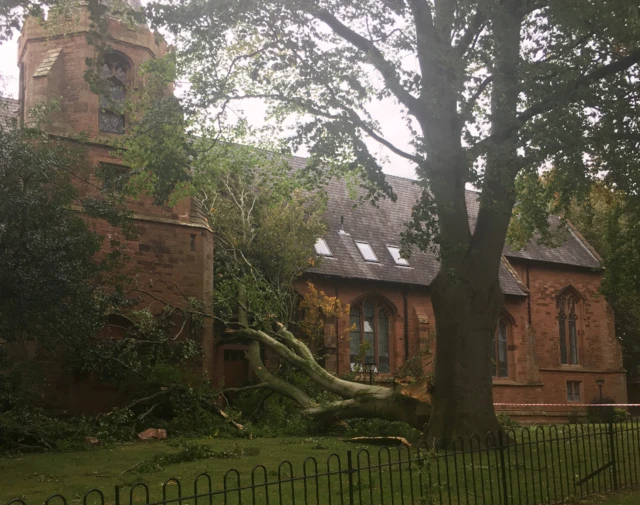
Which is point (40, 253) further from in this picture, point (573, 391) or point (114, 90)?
point (573, 391)

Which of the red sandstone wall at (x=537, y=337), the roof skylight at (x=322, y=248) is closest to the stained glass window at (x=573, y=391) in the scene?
the red sandstone wall at (x=537, y=337)

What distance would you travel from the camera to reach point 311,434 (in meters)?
19.3

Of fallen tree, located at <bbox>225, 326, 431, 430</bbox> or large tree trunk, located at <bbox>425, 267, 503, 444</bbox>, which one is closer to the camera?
large tree trunk, located at <bbox>425, 267, 503, 444</bbox>

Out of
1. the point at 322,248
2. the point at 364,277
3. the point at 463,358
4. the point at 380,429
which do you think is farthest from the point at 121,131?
the point at 463,358

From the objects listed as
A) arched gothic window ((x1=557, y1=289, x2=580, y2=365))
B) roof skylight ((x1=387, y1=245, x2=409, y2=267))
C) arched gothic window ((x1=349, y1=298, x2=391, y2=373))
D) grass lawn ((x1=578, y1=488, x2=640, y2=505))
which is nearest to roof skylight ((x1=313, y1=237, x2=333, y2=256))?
arched gothic window ((x1=349, y1=298, x2=391, y2=373))

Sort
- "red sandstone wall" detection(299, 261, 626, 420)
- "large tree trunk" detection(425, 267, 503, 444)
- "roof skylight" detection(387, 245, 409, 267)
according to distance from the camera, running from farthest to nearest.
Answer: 1. "roof skylight" detection(387, 245, 409, 267)
2. "red sandstone wall" detection(299, 261, 626, 420)
3. "large tree trunk" detection(425, 267, 503, 444)

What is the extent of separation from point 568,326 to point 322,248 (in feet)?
45.1

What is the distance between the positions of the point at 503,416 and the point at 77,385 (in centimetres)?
1176

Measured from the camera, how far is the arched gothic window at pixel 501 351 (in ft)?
108

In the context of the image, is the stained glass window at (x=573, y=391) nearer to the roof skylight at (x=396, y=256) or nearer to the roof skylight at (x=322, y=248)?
the roof skylight at (x=396, y=256)

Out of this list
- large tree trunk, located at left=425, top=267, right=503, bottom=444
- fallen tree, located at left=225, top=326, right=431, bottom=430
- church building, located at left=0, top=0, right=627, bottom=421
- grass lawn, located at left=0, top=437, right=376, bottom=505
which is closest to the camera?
grass lawn, located at left=0, top=437, right=376, bottom=505

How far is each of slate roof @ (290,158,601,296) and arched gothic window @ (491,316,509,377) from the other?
1712 mm

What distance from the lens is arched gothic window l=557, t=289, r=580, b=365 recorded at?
116 feet

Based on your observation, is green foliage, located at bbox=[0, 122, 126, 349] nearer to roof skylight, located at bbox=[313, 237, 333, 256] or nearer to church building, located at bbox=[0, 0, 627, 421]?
church building, located at bbox=[0, 0, 627, 421]
